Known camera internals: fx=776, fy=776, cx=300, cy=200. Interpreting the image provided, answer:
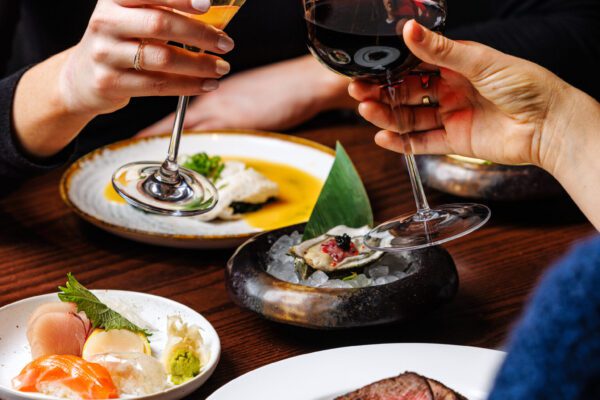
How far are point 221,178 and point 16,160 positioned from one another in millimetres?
487

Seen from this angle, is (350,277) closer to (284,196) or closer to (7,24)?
(284,196)

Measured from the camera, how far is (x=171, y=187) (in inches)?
59.4

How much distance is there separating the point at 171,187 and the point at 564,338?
1185mm

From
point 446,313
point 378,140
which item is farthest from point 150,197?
point 446,313

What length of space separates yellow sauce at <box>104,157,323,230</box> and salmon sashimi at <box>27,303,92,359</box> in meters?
0.63

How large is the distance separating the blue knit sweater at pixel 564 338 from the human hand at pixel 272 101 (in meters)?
2.17

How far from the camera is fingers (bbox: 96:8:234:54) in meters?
1.29

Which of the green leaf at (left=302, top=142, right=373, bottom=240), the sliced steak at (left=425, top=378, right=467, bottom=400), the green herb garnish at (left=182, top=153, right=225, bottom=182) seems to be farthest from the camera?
the green herb garnish at (left=182, top=153, right=225, bottom=182)

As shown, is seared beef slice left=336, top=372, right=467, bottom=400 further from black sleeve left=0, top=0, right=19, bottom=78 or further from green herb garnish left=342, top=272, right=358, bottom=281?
black sleeve left=0, top=0, right=19, bottom=78

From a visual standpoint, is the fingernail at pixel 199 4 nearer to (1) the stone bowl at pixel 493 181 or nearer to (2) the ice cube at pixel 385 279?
(2) the ice cube at pixel 385 279

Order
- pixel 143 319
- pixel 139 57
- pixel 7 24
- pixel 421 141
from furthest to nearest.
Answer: pixel 7 24 → pixel 421 141 → pixel 139 57 → pixel 143 319

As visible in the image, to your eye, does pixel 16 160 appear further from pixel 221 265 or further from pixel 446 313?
pixel 446 313

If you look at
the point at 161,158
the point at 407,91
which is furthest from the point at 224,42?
the point at 161,158

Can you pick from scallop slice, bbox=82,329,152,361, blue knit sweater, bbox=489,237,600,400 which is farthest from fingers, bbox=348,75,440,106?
blue knit sweater, bbox=489,237,600,400
